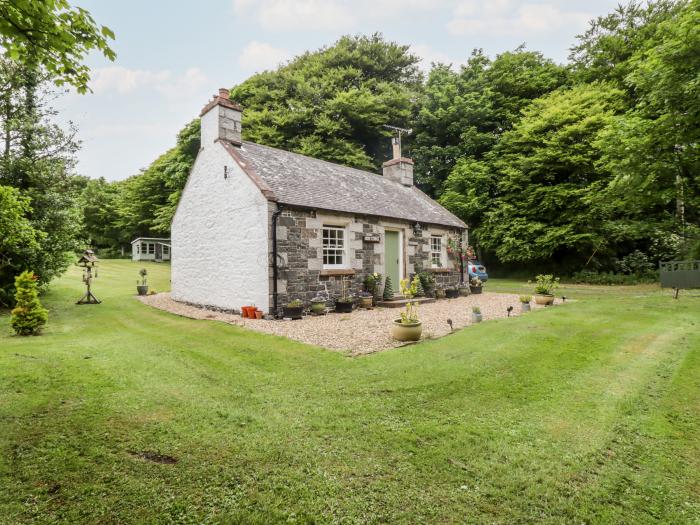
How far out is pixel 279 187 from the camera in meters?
11.6

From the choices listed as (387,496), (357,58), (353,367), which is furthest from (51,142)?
(357,58)

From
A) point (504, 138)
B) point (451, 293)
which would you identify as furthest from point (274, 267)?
point (504, 138)

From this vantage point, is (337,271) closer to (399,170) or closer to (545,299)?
(545,299)

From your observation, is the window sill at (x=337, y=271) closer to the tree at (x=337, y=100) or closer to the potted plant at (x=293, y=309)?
the potted plant at (x=293, y=309)

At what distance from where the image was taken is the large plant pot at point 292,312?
1057cm

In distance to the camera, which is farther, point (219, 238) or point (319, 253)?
point (219, 238)

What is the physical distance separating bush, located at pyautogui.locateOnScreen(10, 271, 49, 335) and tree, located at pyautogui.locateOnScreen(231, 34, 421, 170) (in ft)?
67.3

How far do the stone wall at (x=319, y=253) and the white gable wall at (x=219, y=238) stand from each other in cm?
62

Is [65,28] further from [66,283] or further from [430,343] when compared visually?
[66,283]

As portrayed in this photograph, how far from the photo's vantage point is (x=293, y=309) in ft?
34.7

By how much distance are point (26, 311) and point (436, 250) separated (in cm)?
1484

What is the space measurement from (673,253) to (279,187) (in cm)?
2243

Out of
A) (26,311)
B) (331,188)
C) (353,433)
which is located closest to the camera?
(353,433)

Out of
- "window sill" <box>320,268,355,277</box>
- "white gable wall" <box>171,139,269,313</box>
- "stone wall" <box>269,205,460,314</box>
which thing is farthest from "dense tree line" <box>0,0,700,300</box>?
"window sill" <box>320,268,355,277</box>
